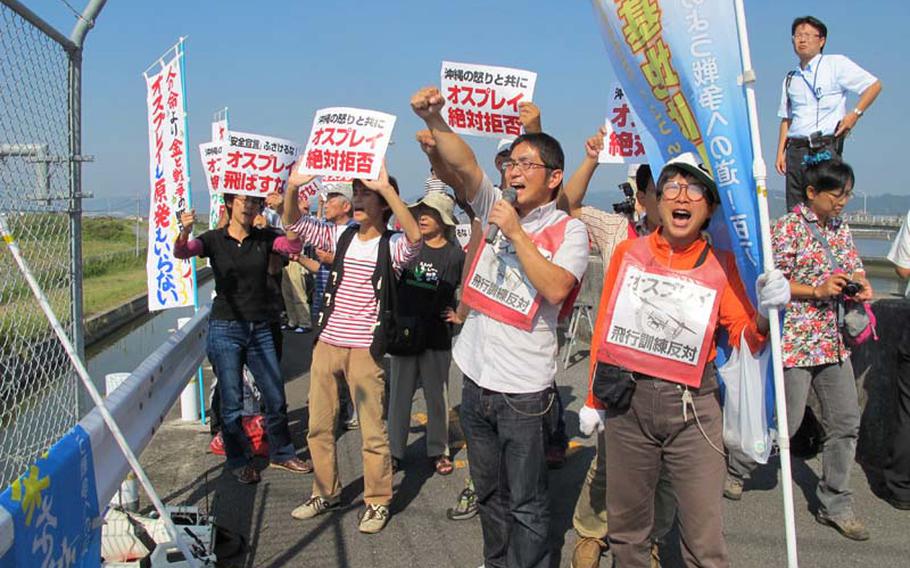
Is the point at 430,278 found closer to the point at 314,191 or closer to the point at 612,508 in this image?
the point at 612,508

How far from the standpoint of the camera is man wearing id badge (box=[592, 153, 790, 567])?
2.93m

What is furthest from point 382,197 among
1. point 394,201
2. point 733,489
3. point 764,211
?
point 733,489

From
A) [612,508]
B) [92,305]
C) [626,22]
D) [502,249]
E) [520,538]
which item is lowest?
[92,305]

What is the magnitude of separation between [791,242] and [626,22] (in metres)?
2.07

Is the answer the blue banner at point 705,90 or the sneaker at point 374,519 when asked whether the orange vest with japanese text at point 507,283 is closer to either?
the blue banner at point 705,90

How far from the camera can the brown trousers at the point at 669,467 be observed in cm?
294

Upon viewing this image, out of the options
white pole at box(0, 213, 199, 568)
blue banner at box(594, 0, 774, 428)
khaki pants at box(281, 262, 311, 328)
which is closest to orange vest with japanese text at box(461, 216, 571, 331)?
blue banner at box(594, 0, 774, 428)

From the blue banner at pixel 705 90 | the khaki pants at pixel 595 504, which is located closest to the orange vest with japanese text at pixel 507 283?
the blue banner at pixel 705 90

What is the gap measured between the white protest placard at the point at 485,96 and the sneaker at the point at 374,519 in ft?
7.67

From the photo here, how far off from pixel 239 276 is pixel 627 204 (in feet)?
8.86

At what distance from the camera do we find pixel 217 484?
5.07 meters

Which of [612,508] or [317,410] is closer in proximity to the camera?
[612,508]

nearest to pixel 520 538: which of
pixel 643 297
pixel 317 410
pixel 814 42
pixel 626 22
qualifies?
pixel 643 297

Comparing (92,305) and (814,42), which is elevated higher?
(814,42)
